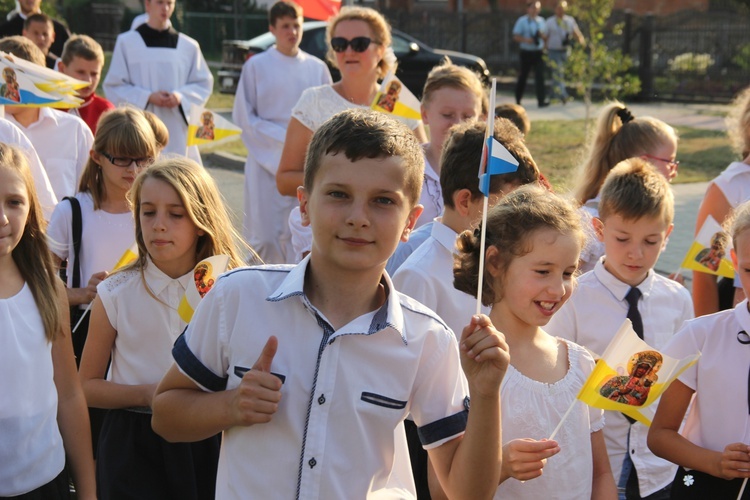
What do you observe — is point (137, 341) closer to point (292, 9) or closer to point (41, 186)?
point (41, 186)

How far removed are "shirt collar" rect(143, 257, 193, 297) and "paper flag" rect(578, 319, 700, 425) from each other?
1.67 meters

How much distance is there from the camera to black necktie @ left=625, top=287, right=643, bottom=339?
4.19 meters

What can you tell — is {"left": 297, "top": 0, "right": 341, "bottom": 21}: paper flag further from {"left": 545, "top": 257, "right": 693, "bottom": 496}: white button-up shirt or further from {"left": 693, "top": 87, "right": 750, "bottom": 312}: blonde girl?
{"left": 545, "top": 257, "right": 693, "bottom": 496}: white button-up shirt

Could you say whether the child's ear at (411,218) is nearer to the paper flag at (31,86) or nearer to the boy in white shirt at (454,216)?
the boy in white shirt at (454,216)

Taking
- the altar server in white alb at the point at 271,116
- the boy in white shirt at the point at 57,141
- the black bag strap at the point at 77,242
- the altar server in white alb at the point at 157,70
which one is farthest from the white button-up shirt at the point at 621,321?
the altar server in white alb at the point at 157,70

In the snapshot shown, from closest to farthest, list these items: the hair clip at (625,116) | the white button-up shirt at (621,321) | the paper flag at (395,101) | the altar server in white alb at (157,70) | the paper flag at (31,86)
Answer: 1. the white button-up shirt at (621,321)
2. the paper flag at (31,86)
3. the hair clip at (625,116)
4. the paper flag at (395,101)
5. the altar server in white alb at (157,70)

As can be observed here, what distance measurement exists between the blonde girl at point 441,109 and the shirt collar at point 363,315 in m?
2.56

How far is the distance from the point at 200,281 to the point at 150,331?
1.01 feet

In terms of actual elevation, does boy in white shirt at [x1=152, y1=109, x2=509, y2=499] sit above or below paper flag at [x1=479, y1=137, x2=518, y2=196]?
below

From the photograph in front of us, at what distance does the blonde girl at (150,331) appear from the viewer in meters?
3.89

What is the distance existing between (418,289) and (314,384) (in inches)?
47.5

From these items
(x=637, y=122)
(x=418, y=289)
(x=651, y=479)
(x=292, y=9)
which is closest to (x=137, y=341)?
(x=418, y=289)

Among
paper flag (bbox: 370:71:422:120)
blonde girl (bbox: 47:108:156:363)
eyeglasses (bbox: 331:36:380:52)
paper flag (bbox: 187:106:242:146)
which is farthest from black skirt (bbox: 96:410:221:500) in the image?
paper flag (bbox: 187:106:242:146)

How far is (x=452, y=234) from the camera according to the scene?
147 inches
